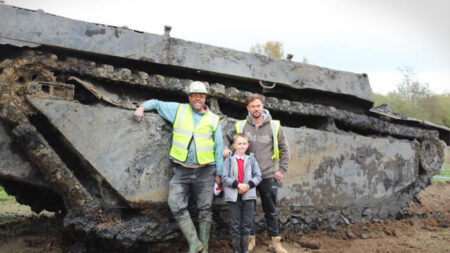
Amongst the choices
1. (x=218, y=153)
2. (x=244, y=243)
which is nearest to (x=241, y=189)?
(x=218, y=153)

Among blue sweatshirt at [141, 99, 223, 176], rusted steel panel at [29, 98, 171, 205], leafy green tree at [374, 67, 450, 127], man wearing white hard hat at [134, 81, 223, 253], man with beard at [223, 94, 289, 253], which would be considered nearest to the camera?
rusted steel panel at [29, 98, 171, 205]

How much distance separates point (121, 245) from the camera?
3.87m

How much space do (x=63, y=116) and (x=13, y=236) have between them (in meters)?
1.92

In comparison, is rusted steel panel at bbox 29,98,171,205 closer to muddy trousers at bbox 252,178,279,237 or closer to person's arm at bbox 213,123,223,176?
person's arm at bbox 213,123,223,176

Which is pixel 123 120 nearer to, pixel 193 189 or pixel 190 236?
pixel 193 189

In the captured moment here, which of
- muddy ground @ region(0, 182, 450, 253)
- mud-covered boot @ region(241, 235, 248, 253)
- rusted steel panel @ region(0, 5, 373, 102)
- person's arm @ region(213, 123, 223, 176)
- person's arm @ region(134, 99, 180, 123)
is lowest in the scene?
muddy ground @ region(0, 182, 450, 253)

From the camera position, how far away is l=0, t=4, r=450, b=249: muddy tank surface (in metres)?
3.70

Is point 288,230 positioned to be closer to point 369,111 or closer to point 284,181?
point 284,181

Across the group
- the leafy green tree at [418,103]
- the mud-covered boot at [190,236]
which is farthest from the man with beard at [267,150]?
the leafy green tree at [418,103]

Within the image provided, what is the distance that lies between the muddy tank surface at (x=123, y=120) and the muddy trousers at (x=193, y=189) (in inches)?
7.7

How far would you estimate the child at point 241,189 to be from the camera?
3.88m

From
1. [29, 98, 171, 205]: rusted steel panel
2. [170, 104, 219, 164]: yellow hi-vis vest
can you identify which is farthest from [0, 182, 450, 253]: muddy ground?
[170, 104, 219, 164]: yellow hi-vis vest

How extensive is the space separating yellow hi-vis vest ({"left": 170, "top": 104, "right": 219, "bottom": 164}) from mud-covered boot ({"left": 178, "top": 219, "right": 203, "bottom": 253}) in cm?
57

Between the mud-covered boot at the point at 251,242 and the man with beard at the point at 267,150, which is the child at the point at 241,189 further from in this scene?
the mud-covered boot at the point at 251,242
